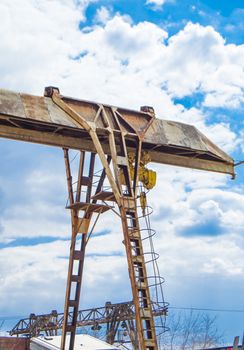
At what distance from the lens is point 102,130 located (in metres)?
17.9

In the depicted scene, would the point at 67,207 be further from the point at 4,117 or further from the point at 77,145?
the point at 4,117

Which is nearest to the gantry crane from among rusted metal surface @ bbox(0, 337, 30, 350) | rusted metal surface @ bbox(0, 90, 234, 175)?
rusted metal surface @ bbox(0, 90, 234, 175)

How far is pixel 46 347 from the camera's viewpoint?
19.4 metres

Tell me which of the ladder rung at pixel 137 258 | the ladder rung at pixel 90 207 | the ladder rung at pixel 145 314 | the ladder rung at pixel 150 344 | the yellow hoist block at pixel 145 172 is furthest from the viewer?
the yellow hoist block at pixel 145 172

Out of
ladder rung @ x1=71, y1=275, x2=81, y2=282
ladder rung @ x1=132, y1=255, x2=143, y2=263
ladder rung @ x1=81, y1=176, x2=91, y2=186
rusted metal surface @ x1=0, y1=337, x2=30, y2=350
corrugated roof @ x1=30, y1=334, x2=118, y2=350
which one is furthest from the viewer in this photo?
rusted metal surface @ x1=0, y1=337, x2=30, y2=350

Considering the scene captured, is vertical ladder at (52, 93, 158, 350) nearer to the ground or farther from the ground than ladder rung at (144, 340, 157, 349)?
farther from the ground

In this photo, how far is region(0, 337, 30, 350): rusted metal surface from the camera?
24016 mm

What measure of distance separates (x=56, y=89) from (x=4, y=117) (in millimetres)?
2698

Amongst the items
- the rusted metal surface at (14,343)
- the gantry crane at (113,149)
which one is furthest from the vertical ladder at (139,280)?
the rusted metal surface at (14,343)

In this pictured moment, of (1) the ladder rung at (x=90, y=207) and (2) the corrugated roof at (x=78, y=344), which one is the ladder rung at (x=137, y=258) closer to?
(1) the ladder rung at (x=90, y=207)

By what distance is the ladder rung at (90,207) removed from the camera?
1856 centimetres

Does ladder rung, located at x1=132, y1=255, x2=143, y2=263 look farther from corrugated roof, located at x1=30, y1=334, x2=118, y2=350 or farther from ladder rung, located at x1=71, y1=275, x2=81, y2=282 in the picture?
corrugated roof, located at x1=30, y1=334, x2=118, y2=350

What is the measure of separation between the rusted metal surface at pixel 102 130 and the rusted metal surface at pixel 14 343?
10.1 meters

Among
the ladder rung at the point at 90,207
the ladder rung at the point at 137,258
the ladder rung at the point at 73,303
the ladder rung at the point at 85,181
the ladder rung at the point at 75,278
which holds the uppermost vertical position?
the ladder rung at the point at 85,181
